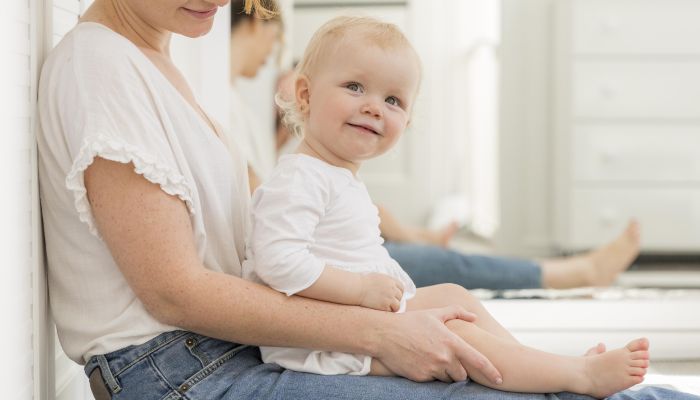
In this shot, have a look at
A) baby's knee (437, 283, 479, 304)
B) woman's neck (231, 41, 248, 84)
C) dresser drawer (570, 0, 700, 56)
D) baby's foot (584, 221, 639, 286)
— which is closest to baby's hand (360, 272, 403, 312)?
baby's knee (437, 283, 479, 304)

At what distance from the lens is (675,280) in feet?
10.5

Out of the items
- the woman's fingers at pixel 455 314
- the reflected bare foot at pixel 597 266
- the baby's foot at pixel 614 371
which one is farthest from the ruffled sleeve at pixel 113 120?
the reflected bare foot at pixel 597 266

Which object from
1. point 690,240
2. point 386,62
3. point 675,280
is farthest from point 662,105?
point 386,62

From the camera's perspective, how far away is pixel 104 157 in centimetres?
92

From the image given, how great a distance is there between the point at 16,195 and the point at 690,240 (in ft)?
11.4

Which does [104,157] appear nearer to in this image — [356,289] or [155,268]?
[155,268]

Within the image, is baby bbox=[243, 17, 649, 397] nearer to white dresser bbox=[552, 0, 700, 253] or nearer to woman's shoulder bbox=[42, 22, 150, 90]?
woman's shoulder bbox=[42, 22, 150, 90]

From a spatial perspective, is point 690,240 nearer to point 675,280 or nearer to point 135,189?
point 675,280

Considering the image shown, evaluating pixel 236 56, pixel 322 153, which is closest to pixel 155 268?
pixel 322 153

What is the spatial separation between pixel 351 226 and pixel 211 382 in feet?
0.89

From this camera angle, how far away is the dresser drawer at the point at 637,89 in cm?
379

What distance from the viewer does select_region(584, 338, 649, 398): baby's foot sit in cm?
104

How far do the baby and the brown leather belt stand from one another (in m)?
0.20

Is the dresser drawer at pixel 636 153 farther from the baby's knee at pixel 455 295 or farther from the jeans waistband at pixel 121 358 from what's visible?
the jeans waistband at pixel 121 358
